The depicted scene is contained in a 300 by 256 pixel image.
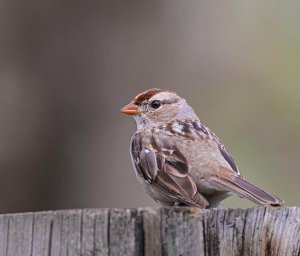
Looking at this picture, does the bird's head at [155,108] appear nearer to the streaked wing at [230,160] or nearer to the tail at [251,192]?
the streaked wing at [230,160]

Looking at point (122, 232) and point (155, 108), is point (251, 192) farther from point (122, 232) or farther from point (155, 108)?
point (122, 232)

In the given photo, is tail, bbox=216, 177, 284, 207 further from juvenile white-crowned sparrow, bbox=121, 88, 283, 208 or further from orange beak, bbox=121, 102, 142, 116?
orange beak, bbox=121, 102, 142, 116

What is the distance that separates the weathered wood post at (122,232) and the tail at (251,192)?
1286 mm

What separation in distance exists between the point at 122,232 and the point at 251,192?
1958 millimetres

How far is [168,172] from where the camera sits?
226 inches

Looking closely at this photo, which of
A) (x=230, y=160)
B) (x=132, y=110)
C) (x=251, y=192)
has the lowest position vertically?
(x=251, y=192)

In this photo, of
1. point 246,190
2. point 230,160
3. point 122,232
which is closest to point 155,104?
point 230,160

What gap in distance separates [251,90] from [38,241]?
7397 millimetres

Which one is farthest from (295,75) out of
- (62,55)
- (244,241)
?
(244,241)

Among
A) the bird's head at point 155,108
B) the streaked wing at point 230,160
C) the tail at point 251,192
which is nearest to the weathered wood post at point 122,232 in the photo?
the tail at point 251,192

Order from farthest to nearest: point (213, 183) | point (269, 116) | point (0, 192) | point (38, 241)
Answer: point (269, 116) < point (0, 192) < point (213, 183) < point (38, 241)

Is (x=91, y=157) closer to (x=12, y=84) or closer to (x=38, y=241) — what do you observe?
(x=12, y=84)

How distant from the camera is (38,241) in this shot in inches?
135

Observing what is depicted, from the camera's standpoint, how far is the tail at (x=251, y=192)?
4.92 m
